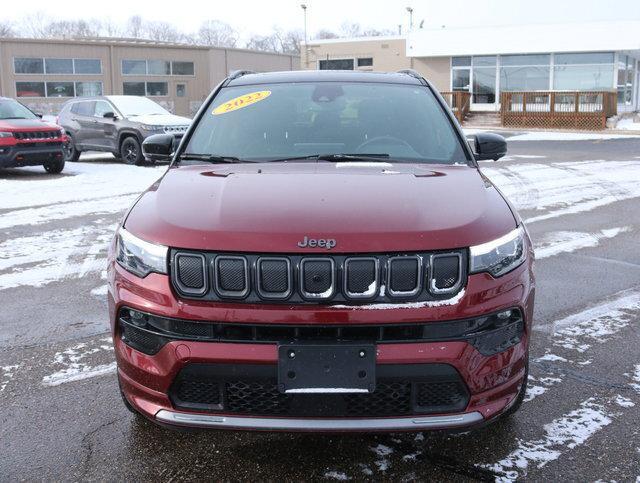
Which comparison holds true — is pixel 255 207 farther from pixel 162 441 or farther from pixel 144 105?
pixel 144 105

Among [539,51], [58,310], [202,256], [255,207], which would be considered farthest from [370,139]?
[539,51]

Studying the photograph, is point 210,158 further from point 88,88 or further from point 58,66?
point 88,88

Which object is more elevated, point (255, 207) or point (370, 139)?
point (370, 139)

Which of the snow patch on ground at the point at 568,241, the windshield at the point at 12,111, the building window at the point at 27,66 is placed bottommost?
the snow patch on ground at the point at 568,241

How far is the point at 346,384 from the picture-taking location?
2496 millimetres

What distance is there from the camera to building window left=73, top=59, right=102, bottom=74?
4762cm

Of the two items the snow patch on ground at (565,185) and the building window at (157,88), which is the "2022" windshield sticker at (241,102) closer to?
the snow patch on ground at (565,185)

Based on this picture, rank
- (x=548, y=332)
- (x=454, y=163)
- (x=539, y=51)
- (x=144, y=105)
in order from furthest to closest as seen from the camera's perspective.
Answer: (x=539, y=51), (x=144, y=105), (x=548, y=332), (x=454, y=163)

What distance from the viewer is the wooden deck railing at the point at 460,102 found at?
1369 inches

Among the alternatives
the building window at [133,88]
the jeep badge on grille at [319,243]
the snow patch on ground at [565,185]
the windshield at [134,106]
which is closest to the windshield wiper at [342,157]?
the jeep badge on grille at [319,243]

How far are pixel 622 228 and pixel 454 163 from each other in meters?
5.48

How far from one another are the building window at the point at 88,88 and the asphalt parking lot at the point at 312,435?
Answer: 4348cm

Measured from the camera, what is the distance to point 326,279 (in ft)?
8.33

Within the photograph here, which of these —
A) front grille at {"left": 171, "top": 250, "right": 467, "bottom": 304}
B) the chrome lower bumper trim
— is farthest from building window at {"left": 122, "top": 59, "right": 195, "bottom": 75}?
the chrome lower bumper trim
